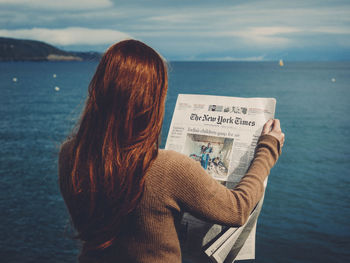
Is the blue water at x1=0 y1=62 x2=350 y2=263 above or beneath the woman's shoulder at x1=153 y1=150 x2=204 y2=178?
beneath

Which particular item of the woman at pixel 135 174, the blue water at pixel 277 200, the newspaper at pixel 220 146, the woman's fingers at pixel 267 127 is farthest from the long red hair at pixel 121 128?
the blue water at pixel 277 200

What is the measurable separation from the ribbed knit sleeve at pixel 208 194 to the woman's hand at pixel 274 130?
12.5 inches

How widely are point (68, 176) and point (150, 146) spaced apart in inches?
16.7

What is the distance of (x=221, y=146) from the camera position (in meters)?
1.90

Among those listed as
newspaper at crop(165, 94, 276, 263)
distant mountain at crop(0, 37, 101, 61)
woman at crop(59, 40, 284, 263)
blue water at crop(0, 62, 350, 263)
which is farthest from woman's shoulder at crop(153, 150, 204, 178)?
distant mountain at crop(0, 37, 101, 61)

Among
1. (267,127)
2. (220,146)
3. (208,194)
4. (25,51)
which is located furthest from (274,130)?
(25,51)

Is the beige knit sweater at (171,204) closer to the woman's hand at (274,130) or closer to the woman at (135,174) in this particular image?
the woman at (135,174)

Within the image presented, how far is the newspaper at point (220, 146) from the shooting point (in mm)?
1711

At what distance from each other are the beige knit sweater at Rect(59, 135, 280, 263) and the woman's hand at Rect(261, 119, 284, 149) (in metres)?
0.24

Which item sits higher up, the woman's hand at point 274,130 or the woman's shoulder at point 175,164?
the woman's hand at point 274,130

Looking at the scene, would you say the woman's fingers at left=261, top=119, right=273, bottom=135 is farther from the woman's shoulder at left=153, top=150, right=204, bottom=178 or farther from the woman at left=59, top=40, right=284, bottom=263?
the woman's shoulder at left=153, top=150, right=204, bottom=178

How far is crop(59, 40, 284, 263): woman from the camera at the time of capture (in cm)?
121

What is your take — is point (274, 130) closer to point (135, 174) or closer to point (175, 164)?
point (175, 164)

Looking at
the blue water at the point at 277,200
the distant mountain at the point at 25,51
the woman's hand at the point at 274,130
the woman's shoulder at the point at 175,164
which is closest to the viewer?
the woman's shoulder at the point at 175,164
